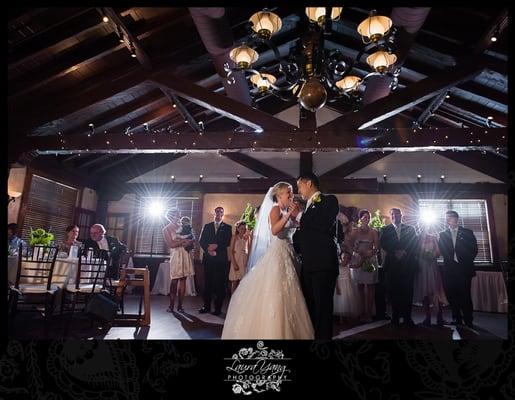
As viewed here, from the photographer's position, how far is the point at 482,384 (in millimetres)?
1977

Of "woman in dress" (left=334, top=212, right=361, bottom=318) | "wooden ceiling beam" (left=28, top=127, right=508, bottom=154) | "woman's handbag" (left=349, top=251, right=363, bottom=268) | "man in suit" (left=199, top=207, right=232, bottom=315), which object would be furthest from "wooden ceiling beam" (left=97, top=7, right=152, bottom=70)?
"woman's handbag" (left=349, top=251, right=363, bottom=268)

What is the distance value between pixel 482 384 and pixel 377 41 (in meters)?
2.82

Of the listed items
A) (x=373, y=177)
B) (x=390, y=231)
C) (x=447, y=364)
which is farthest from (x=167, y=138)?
(x=373, y=177)

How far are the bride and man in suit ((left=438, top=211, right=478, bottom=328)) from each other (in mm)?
2904

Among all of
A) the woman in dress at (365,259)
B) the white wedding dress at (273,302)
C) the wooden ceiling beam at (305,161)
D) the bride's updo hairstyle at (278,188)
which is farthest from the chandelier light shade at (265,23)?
the wooden ceiling beam at (305,161)

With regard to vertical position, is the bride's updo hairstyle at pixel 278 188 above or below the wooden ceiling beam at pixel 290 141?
below

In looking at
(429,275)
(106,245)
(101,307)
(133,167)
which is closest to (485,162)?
(429,275)

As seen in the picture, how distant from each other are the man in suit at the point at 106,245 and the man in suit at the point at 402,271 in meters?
4.09

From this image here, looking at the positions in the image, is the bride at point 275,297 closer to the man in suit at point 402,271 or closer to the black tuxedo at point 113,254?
the man in suit at point 402,271

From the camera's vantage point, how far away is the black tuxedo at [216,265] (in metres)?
5.34

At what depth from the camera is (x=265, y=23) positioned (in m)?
3.14

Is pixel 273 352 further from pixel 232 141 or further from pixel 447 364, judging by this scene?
pixel 232 141

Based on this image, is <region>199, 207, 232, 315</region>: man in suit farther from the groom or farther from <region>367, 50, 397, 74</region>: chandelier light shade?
<region>367, 50, 397, 74</region>: chandelier light shade

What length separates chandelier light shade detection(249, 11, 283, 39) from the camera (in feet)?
10.2
